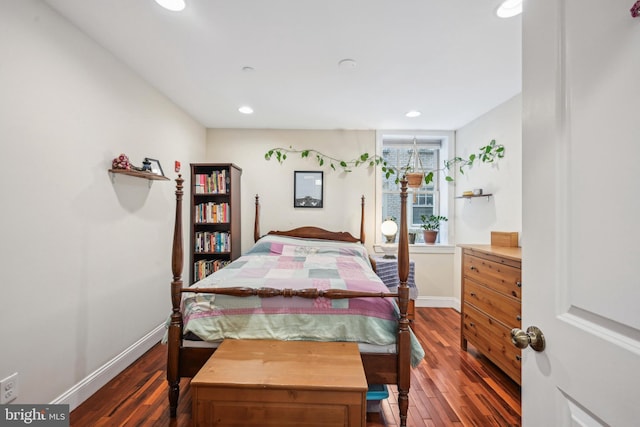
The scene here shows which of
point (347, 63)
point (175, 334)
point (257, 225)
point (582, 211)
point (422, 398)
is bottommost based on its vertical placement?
point (422, 398)

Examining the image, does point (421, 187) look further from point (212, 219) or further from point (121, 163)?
→ point (121, 163)

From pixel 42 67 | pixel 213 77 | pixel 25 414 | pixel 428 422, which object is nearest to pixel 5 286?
pixel 25 414

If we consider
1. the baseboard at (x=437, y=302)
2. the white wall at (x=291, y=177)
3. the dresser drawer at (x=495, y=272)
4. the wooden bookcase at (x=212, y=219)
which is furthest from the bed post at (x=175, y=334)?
the baseboard at (x=437, y=302)

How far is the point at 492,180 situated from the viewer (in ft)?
10.4

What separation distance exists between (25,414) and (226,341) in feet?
3.45

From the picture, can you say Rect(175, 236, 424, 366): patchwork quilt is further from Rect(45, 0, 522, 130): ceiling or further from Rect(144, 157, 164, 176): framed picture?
Rect(45, 0, 522, 130): ceiling

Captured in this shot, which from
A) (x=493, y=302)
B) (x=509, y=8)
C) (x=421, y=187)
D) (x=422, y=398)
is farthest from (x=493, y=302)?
(x=421, y=187)

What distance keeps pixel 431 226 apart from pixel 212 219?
9.61 ft

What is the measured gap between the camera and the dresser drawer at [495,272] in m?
2.00

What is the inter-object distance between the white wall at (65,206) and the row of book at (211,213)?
0.92m

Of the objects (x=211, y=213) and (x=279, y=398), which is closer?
(x=279, y=398)

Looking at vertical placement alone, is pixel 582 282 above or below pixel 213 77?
below

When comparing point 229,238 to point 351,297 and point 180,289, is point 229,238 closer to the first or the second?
point 180,289

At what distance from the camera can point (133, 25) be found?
1841 mm
